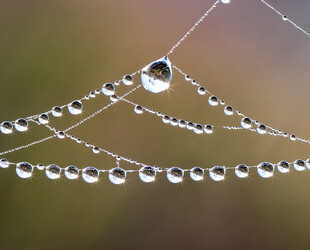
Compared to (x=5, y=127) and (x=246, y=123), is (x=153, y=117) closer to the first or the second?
(x=246, y=123)

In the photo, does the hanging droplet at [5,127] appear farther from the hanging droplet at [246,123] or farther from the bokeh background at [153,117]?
the hanging droplet at [246,123]

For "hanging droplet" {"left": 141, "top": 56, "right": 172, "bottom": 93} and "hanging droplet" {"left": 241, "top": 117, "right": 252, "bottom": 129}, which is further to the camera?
"hanging droplet" {"left": 241, "top": 117, "right": 252, "bottom": 129}

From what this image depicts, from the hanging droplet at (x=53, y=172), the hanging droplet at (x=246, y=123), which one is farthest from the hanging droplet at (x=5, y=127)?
the hanging droplet at (x=246, y=123)

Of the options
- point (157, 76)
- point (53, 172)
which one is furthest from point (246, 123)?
point (53, 172)

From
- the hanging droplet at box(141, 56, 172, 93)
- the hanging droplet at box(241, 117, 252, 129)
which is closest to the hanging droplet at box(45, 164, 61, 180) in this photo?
the hanging droplet at box(141, 56, 172, 93)

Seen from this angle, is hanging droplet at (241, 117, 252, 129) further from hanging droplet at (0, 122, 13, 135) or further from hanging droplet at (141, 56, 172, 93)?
hanging droplet at (0, 122, 13, 135)

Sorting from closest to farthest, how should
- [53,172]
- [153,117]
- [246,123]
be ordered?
[53,172]
[246,123]
[153,117]

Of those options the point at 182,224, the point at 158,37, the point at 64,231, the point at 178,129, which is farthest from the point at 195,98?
the point at 64,231

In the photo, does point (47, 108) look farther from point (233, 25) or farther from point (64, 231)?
point (233, 25)
